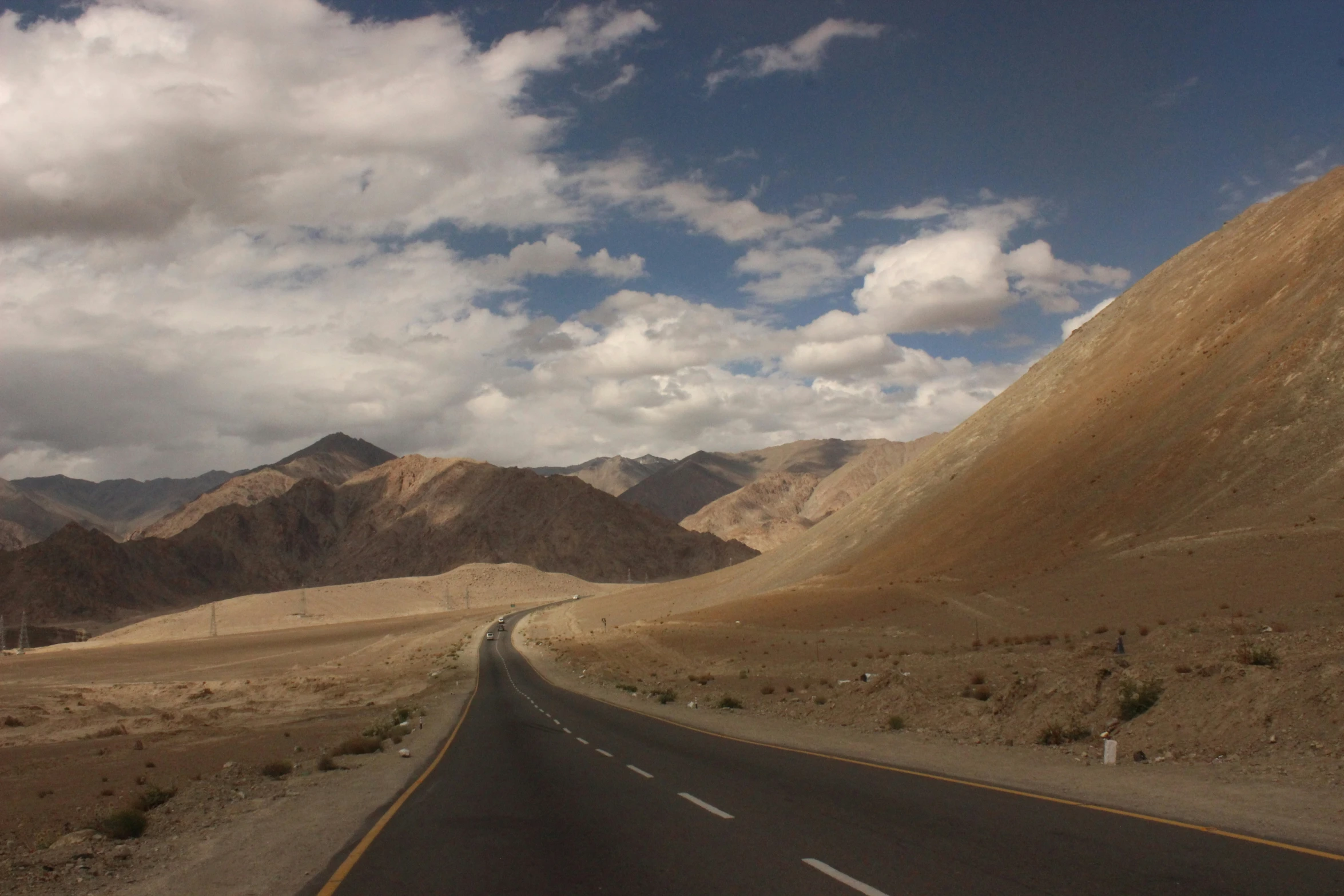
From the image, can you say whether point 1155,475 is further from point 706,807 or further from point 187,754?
point 706,807

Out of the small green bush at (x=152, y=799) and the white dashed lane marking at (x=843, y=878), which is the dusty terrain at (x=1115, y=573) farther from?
the small green bush at (x=152, y=799)

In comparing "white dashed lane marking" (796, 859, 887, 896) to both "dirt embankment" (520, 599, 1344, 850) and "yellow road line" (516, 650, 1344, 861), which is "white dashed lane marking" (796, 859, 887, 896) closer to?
"yellow road line" (516, 650, 1344, 861)

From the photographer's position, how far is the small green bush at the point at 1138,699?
1684 centimetres

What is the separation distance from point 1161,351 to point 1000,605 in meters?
36.9

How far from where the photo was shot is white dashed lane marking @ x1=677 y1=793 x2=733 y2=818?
1102cm

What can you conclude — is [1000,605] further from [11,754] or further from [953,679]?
[11,754]

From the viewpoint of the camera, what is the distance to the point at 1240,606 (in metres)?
37.4

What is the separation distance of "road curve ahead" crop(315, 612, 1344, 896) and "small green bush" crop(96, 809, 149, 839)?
3.52 m

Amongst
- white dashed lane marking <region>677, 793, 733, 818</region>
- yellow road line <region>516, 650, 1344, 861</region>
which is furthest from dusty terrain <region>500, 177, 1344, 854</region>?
white dashed lane marking <region>677, 793, 733, 818</region>

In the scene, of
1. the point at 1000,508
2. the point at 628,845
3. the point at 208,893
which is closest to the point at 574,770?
the point at 628,845

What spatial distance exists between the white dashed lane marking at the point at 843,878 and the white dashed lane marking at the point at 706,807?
8.15ft

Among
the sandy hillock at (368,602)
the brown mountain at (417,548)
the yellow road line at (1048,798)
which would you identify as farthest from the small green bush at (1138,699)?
the brown mountain at (417,548)

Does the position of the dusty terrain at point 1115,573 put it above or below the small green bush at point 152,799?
above

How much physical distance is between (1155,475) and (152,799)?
58593 mm
